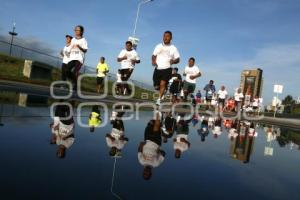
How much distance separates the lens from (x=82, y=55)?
1201 cm

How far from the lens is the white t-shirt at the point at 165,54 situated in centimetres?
1095

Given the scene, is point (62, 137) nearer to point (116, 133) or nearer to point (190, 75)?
point (116, 133)

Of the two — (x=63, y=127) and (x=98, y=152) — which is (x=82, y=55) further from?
(x=98, y=152)

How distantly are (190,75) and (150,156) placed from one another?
43.3 feet

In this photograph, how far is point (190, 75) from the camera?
16203 millimetres

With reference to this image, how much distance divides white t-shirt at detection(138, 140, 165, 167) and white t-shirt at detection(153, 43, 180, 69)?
7285mm

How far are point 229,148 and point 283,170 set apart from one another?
1002 mm

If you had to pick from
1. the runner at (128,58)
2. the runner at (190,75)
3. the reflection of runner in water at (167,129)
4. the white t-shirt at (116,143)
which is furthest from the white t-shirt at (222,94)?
the white t-shirt at (116,143)

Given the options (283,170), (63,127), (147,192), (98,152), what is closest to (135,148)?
(98,152)

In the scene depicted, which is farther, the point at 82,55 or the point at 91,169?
the point at 82,55

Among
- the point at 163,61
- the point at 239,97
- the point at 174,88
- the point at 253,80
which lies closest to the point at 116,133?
the point at 163,61

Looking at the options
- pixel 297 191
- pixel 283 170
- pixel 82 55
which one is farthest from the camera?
pixel 82 55

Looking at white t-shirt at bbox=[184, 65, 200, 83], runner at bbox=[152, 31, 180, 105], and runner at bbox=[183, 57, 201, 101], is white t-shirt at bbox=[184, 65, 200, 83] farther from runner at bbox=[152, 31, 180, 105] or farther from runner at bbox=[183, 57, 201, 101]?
runner at bbox=[152, 31, 180, 105]

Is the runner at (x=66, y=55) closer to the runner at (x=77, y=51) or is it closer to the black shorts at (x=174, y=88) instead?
the runner at (x=77, y=51)
